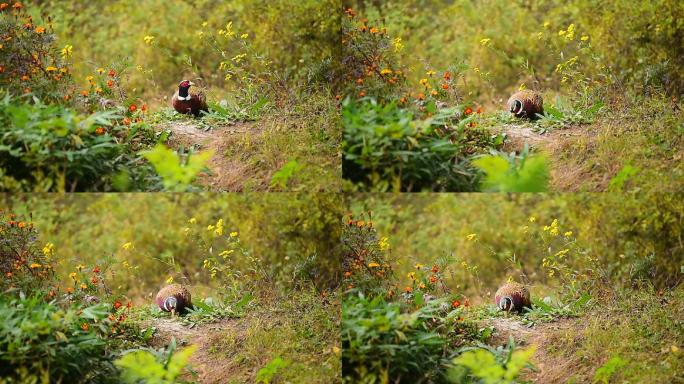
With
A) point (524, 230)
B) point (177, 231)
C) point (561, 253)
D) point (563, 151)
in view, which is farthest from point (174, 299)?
point (563, 151)

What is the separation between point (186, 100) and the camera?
238 inches

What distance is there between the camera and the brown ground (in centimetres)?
580

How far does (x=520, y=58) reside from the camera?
243 inches

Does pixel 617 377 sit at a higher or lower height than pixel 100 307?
lower

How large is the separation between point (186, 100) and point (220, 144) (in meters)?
0.38

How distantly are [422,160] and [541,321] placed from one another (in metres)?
1.29

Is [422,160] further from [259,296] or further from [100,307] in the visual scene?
[100,307]

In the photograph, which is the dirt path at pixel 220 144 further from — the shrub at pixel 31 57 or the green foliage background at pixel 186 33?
the shrub at pixel 31 57

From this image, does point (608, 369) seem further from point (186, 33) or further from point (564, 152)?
point (186, 33)

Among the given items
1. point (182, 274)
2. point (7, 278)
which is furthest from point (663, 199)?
A: point (7, 278)

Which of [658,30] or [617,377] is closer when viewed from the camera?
[617,377]

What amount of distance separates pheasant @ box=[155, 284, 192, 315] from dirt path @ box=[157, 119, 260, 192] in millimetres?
696

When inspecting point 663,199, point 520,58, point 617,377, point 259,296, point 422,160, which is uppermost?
point 520,58

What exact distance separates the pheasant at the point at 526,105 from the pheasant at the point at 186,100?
6.32ft
